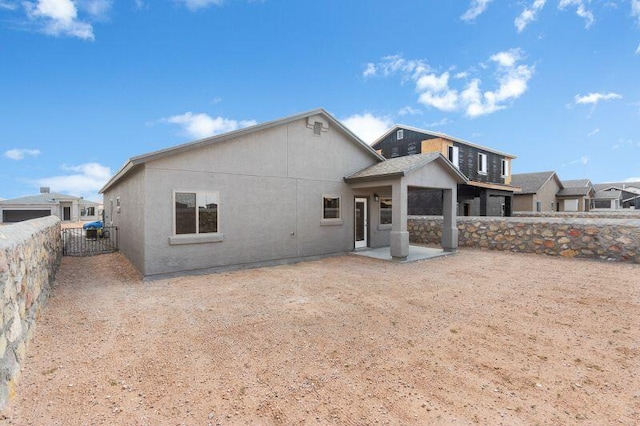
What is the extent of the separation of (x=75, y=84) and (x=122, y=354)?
16.2 metres

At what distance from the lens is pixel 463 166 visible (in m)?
21.2

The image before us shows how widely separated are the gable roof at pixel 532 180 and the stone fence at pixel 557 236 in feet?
66.7

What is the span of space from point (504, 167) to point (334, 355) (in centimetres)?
2707

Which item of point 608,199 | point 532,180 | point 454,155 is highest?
point 454,155

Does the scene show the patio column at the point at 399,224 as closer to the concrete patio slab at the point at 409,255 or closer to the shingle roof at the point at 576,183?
the concrete patio slab at the point at 409,255

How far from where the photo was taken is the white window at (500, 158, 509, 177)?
2486 centimetres

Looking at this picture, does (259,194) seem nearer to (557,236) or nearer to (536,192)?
(557,236)

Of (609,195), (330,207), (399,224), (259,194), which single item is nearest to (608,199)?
(609,195)

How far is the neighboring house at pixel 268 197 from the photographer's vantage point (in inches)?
327

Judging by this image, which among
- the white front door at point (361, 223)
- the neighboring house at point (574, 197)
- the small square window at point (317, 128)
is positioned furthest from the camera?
the neighboring house at point (574, 197)

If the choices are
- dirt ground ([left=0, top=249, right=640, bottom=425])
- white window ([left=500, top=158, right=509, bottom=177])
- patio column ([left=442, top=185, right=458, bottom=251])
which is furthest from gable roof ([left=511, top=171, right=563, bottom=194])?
dirt ground ([left=0, top=249, right=640, bottom=425])

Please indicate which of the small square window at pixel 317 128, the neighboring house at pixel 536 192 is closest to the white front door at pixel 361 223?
the small square window at pixel 317 128

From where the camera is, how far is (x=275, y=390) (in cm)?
316

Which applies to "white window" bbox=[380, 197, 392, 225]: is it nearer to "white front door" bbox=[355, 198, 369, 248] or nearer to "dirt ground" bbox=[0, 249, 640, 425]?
"white front door" bbox=[355, 198, 369, 248]
